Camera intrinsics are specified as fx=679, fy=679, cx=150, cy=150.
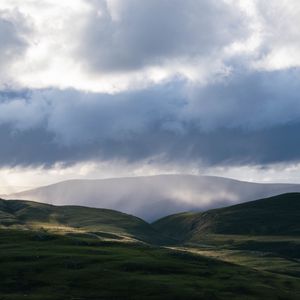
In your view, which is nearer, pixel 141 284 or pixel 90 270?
pixel 141 284

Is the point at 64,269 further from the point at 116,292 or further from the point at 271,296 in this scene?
the point at 271,296

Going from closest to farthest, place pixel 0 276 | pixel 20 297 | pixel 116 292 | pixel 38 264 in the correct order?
pixel 20 297, pixel 116 292, pixel 0 276, pixel 38 264

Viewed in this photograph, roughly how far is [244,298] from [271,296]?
399 inches

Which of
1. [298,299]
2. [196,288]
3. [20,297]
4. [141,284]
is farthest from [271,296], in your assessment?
[20,297]

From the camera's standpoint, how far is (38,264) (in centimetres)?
19812

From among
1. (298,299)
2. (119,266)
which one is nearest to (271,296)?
(298,299)

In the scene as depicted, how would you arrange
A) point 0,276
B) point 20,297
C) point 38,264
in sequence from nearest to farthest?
point 20,297 < point 0,276 < point 38,264

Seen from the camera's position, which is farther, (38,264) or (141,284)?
(38,264)

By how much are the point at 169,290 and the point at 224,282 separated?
2501 cm

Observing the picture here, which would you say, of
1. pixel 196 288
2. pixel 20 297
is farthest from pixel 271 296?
pixel 20 297

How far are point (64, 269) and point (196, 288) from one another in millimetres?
40216

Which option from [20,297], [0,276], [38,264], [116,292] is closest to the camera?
[20,297]

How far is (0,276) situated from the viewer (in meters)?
186

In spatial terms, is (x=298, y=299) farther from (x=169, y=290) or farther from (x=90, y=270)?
(x=90, y=270)
